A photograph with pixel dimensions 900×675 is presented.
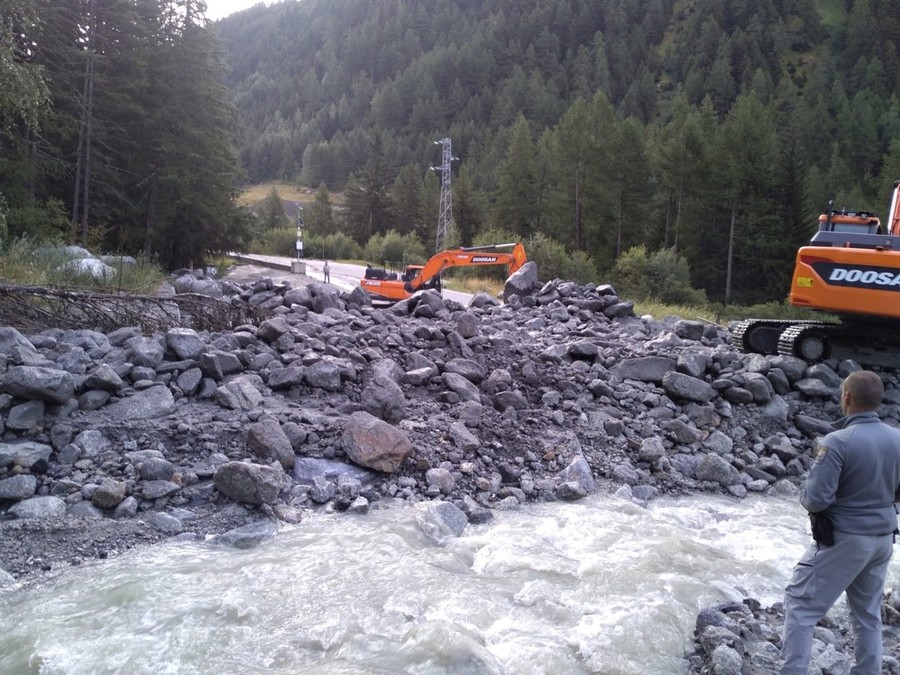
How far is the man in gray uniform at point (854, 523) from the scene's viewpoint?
3240mm

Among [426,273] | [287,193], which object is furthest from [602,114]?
[287,193]

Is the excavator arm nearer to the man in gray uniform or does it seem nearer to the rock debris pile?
the rock debris pile

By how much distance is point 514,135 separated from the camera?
45.4 meters

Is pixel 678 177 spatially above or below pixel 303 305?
above

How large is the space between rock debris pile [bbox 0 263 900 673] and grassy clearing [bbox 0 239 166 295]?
1851mm

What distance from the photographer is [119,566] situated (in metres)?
Answer: 4.68

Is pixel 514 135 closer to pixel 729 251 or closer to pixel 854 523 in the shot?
pixel 729 251

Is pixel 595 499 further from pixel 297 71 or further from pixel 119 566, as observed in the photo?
pixel 297 71

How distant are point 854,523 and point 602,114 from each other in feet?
136

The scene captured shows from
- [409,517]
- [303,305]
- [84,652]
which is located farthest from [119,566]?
[303,305]

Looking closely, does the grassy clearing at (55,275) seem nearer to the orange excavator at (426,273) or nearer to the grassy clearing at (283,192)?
the orange excavator at (426,273)

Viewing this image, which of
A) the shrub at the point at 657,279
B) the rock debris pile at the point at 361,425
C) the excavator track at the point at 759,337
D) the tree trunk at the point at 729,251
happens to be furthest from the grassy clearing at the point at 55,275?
the tree trunk at the point at 729,251

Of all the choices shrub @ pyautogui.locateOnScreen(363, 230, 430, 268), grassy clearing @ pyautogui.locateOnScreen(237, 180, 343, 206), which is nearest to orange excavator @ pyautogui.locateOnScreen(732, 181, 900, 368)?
shrub @ pyautogui.locateOnScreen(363, 230, 430, 268)

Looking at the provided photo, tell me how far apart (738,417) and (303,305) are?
7.04 metres
